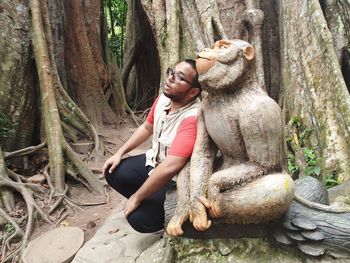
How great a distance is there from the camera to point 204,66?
185 cm

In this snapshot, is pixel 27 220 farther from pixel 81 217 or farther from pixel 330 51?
pixel 330 51

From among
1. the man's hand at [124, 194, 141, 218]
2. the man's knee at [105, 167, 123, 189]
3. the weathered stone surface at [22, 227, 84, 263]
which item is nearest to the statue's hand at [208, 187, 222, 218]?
the man's hand at [124, 194, 141, 218]

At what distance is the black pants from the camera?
234 cm

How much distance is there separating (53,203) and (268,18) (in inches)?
127

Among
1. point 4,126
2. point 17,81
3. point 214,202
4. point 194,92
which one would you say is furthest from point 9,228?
point 214,202

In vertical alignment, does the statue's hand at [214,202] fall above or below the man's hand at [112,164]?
below

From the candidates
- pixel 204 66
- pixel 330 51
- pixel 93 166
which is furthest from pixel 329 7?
pixel 93 166

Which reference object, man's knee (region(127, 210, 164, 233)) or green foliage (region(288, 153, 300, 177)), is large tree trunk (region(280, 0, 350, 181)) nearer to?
green foliage (region(288, 153, 300, 177))

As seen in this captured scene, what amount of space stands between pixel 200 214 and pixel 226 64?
711mm

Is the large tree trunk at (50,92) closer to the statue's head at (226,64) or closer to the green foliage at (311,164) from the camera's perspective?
the green foliage at (311,164)

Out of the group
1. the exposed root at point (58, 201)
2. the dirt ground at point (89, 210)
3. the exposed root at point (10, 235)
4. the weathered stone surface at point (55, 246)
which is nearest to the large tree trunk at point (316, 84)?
the dirt ground at point (89, 210)

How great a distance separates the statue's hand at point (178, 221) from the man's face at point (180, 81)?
0.64m

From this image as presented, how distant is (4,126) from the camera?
436 centimetres

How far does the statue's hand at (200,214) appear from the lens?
70.4 inches
